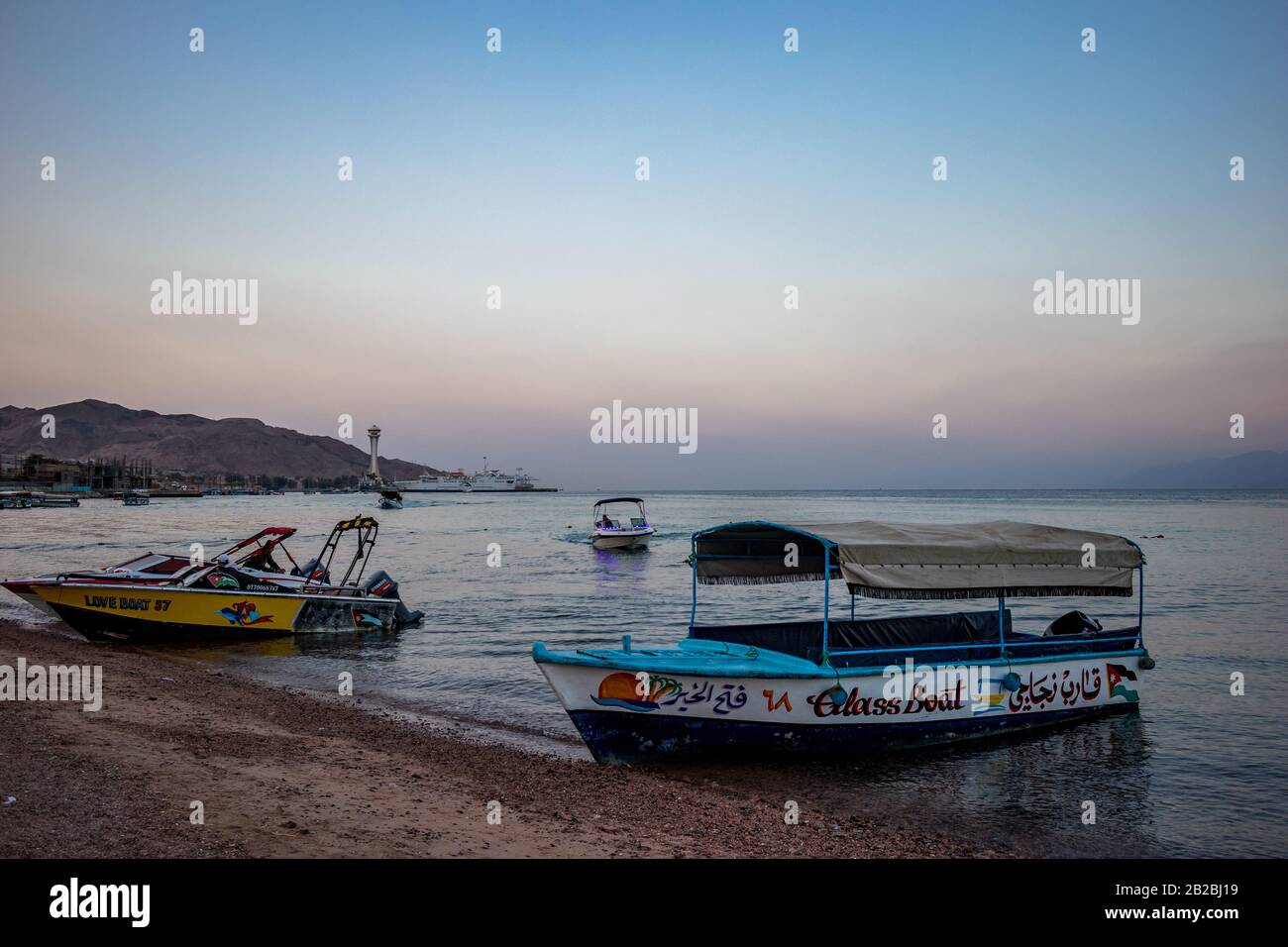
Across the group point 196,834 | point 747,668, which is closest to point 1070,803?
point 747,668

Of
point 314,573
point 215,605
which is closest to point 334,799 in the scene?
point 215,605

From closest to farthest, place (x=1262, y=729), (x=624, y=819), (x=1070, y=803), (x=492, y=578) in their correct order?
(x=624, y=819) → (x=1070, y=803) → (x=1262, y=729) → (x=492, y=578)

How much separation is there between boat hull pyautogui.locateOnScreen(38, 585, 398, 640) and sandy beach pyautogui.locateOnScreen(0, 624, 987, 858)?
6.96 m

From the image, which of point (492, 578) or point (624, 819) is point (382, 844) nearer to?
point (624, 819)

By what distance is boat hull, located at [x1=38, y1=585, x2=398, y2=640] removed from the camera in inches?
699

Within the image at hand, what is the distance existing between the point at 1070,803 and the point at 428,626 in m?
17.8

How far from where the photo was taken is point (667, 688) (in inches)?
384

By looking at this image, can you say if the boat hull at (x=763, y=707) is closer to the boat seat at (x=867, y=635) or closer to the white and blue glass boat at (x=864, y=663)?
the white and blue glass boat at (x=864, y=663)

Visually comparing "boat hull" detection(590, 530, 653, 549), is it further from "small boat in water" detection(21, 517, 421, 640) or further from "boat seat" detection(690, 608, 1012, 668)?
"boat seat" detection(690, 608, 1012, 668)

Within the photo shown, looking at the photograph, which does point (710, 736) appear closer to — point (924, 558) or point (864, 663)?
point (864, 663)

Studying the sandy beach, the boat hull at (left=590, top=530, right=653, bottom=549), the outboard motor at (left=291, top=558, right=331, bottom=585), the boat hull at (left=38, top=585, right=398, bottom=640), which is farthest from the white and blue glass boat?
the boat hull at (left=590, top=530, right=653, bottom=549)

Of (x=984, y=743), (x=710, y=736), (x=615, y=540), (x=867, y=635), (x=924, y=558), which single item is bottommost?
(x=984, y=743)

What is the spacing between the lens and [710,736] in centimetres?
1005

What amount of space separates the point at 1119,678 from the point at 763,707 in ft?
22.8
